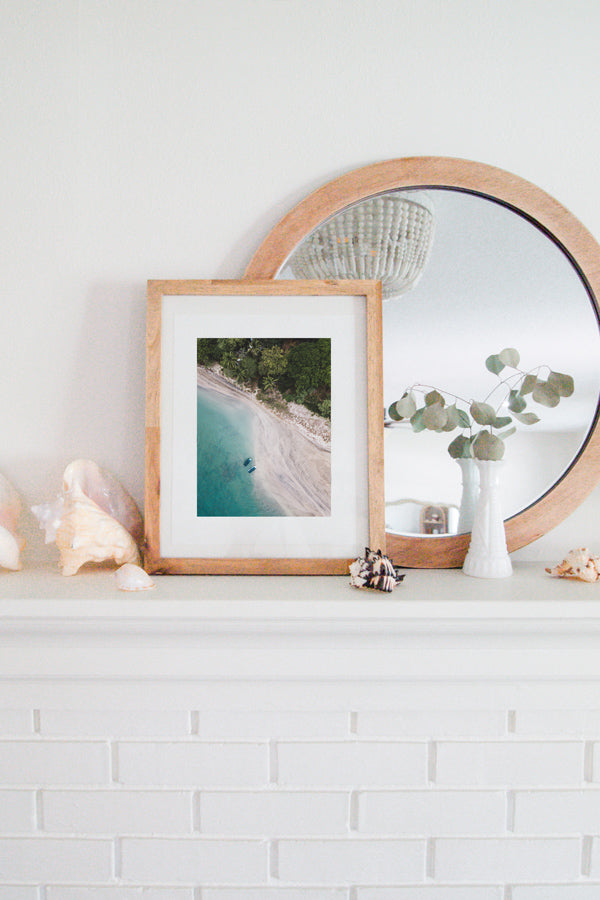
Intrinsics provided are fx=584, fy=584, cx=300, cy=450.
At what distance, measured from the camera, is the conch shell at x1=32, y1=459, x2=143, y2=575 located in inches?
32.4

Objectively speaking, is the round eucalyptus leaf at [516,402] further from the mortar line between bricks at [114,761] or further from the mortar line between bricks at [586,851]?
the mortar line between bricks at [114,761]

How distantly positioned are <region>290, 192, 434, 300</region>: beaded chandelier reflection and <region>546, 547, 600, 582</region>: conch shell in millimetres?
480

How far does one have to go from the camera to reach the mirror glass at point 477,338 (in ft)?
3.07

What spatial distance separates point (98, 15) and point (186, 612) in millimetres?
951

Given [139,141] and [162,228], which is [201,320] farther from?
[139,141]

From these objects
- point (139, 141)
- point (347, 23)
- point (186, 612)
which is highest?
point (347, 23)

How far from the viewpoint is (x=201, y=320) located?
896 millimetres

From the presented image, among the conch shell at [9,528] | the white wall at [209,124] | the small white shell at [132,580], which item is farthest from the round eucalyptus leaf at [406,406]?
the conch shell at [9,528]

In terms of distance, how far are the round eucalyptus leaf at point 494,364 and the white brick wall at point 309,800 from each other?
1.68 ft

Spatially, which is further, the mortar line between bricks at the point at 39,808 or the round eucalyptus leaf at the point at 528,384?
the round eucalyptus leaf at the point at 528,384

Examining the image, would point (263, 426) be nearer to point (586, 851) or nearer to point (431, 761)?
point (431, 761)

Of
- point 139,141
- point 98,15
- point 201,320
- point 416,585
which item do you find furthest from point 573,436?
point 98,15

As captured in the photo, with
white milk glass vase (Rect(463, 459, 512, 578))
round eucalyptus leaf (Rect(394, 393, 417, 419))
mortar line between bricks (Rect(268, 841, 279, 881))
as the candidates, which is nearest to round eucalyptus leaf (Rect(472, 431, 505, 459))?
white milk glass vase (Rect(463, 459, 512, 578))

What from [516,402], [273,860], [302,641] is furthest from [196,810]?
[516,402]
